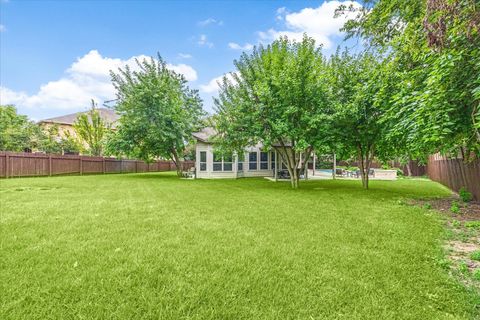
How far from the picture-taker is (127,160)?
80.0 ft

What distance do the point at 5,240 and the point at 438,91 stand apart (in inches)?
289

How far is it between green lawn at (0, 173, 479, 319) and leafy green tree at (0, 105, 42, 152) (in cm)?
2167

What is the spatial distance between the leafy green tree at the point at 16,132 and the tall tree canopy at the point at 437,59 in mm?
26949

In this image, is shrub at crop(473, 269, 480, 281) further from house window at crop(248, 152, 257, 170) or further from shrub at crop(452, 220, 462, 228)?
house window at crop(248, 152, 257, 170)

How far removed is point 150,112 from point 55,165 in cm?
806

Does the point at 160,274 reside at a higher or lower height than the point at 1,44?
lower

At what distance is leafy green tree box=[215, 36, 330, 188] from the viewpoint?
392 inches

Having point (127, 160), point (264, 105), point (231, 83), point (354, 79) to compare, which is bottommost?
point (127, 160)

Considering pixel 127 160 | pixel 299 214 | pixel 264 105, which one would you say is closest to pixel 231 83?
pixel 264 105

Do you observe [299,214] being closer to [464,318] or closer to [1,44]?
[464,318]

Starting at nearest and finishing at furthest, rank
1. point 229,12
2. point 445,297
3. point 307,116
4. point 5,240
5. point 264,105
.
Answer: point 445,297 → point 5,240 → point 307,116 → point 264,105 → point 229,12

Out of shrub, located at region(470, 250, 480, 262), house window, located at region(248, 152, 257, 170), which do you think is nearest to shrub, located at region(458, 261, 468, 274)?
shrub, located at region(470, 250, 480, 262)

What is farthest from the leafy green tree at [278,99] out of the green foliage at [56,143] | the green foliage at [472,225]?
the green foliage at [56,143]

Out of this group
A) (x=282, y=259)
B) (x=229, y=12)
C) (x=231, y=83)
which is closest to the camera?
(x=282, y=259)
